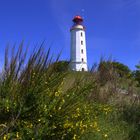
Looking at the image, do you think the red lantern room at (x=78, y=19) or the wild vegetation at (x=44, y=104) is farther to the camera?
the red lantern room at (x=78, y=19)

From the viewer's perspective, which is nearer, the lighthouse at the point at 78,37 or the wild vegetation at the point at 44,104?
the wild vegetation at the point at 44,104

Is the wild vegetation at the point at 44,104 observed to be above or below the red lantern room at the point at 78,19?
below

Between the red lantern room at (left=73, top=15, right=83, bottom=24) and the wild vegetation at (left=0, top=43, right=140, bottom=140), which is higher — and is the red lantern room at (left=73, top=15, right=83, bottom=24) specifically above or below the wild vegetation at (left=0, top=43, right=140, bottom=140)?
above

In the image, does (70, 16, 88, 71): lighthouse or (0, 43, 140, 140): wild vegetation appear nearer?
(0, 43, 140, 140): wild vegetation

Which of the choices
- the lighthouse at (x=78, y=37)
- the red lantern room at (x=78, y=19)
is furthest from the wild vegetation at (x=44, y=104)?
the red lantern room at (x=78, y=19)

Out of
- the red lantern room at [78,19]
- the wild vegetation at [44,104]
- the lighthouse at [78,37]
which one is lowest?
the wild vegetation at [44,104]

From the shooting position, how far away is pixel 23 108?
701 centimetres

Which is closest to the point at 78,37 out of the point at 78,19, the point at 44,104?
the point at 78,19

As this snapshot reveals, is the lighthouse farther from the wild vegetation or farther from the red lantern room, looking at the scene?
the wild vegetation

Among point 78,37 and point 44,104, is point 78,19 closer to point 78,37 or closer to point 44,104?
point 78,37

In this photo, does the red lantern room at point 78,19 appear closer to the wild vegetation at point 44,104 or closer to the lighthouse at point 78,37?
the lighthouse at point 78,37

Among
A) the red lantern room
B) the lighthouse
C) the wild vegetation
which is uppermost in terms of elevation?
the red lantern room

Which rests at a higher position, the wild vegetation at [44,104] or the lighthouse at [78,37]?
the lighthouse at [78,37]

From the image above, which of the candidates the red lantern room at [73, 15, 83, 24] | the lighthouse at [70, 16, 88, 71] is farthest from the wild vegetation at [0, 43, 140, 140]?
the red lantern room at [73, 15, 83, 24]
